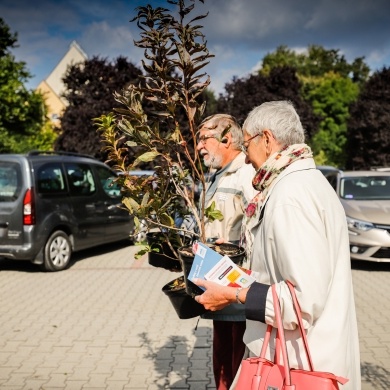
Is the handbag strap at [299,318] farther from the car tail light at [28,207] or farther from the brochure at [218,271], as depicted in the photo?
the car tail light at [28,207]

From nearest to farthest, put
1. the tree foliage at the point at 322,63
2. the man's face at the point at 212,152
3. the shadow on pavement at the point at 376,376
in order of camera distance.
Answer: the man's face at the point at 212,152 < the shadow on pavement at the point at 376,376 < the tree foliage at the point at 322,63

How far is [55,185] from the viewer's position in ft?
28.6

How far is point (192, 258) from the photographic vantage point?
2.54 m

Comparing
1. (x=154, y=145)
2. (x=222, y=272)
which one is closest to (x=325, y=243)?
(x=222, y=272)

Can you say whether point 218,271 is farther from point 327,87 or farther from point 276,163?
point 327,87

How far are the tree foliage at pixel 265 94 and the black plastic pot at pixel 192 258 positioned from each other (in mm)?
33489

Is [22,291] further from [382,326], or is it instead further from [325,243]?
[325,243]

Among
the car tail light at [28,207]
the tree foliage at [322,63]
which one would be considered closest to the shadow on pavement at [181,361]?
the car tail light at [28,207]

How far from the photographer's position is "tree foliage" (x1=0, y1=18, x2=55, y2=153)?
34.0 metres

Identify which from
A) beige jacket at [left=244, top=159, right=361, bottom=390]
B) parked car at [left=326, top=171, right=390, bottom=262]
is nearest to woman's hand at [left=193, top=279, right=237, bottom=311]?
beige jacket at [left=244, top=159, right=361, bottom=390]

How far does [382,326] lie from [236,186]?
130 inches

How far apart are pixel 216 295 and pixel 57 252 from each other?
7148 millimetres

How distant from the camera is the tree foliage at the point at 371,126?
38719 mm

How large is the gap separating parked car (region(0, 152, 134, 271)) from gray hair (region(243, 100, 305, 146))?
5999 mm
